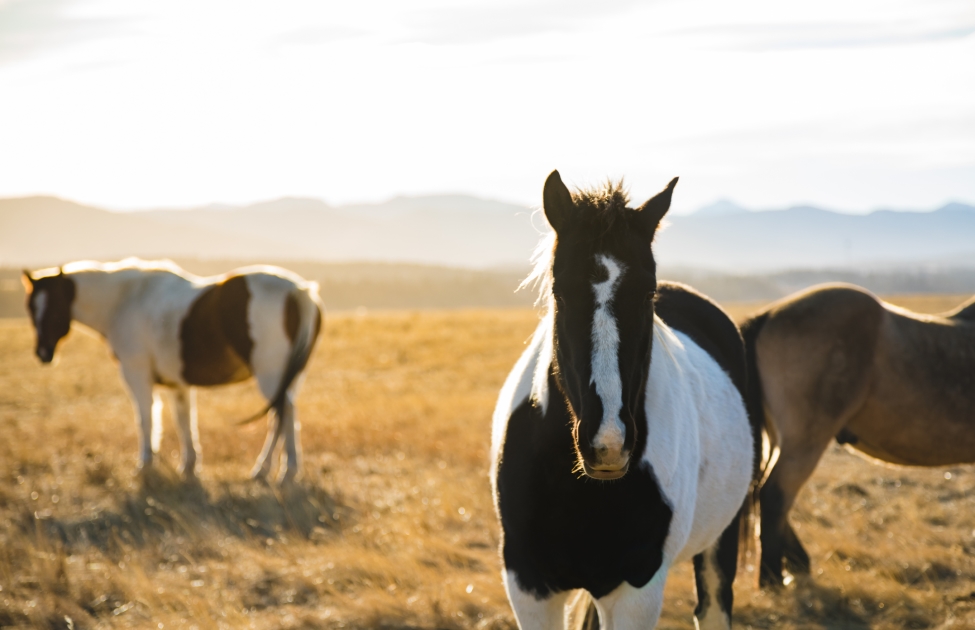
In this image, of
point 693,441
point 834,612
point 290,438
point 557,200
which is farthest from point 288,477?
point 557,200

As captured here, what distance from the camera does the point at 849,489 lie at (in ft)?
23.8

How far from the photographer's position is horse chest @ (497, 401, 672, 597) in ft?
8.76

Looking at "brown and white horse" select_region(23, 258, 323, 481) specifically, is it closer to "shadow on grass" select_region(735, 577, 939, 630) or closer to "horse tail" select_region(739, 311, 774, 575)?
"horse tail" select_region(739, 311, 774, 575)

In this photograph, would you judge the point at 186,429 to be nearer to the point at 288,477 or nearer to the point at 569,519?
the point at 288,477

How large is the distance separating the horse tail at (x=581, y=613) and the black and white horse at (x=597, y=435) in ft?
0.15

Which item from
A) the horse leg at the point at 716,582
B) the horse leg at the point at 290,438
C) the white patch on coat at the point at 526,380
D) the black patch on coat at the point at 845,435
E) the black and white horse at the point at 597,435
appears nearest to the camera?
the black and white horse at the point at 597,435

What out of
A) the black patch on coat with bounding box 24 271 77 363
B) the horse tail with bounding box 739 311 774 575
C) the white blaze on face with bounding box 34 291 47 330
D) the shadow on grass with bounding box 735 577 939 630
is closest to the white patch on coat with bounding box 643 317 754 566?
the horse tail with bounding box 739 311 774 575

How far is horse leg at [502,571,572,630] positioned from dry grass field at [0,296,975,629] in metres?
1.78

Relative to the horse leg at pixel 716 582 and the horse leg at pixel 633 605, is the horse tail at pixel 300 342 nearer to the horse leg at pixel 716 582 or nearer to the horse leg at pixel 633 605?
the horse leg at pixel 716 582

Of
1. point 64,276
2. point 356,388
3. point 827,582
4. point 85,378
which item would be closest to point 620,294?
point 827,582

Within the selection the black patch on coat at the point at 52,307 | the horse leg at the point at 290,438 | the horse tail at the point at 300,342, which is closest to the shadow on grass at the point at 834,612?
the horse leg at the point at 290,438

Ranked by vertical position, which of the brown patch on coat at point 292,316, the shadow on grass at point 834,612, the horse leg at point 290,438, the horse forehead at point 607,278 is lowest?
Answer: the shadow on grass at point 834,612

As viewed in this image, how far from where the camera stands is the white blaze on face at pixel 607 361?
2236mm

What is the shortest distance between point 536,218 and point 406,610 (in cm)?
276
